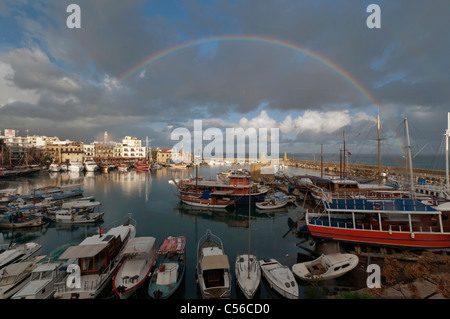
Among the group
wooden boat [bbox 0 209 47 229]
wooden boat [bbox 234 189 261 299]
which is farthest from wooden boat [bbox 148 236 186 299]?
wooden boat [bbox 0 209 47 229]

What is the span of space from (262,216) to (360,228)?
40.1 ft

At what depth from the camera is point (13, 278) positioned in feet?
36.9

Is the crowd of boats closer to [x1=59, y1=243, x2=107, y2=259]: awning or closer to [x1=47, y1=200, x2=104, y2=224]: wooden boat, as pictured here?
[x1=59, y1=243, x2=107, y2=259]: awning

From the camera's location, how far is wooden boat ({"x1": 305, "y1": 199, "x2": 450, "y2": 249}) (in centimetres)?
1474

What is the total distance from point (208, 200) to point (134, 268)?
18.3 metres

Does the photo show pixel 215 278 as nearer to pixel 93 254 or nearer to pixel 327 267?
pixel 93 254

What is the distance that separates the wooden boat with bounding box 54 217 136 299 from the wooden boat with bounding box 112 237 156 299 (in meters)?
0.59

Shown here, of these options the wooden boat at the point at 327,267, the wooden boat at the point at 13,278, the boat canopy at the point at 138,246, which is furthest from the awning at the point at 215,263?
the wooden boat at the point at 13,278

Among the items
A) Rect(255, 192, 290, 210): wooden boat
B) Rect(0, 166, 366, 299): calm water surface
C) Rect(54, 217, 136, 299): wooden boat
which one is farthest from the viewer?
Rect(255, 192, 290, 210): wooden boat

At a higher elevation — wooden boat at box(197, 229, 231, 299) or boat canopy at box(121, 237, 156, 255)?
boat canopy at box(121, 237, 156, 255)

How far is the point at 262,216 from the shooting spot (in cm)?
2678
